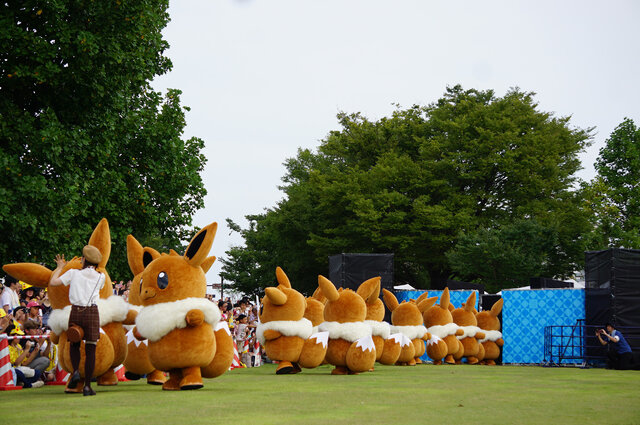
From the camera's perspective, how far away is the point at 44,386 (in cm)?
1229

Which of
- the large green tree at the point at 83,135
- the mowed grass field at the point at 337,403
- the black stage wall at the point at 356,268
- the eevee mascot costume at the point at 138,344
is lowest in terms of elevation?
the mowed grass field at the point at 337,403

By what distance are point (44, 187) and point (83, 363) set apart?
7.73 m

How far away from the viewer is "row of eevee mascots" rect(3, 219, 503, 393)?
1065 cm

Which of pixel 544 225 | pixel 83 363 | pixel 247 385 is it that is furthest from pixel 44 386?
pixel 544 225

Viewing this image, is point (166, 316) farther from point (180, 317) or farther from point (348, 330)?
point (348, 330)

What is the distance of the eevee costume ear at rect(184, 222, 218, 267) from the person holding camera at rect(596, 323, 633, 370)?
11.7 metres

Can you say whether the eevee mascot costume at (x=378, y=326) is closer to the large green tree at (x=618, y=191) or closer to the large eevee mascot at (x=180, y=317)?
the large eevee mascot at (x=180, y=317)

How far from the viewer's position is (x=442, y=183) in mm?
39469

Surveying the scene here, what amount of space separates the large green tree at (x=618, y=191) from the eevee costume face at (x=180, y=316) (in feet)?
99.5

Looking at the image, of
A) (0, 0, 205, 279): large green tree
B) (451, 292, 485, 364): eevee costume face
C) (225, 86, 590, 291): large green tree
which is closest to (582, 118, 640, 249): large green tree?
(225, 86, 590, 291): large green tree

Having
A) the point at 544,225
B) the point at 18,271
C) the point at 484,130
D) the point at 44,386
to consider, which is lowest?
the point at 44,386

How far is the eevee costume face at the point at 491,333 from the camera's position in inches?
891

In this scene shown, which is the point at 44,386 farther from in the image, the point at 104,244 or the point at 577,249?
the point at 577,249

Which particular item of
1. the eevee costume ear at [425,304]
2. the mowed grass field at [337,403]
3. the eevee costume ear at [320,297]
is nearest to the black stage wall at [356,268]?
the eevee costume ear at [425,304]
